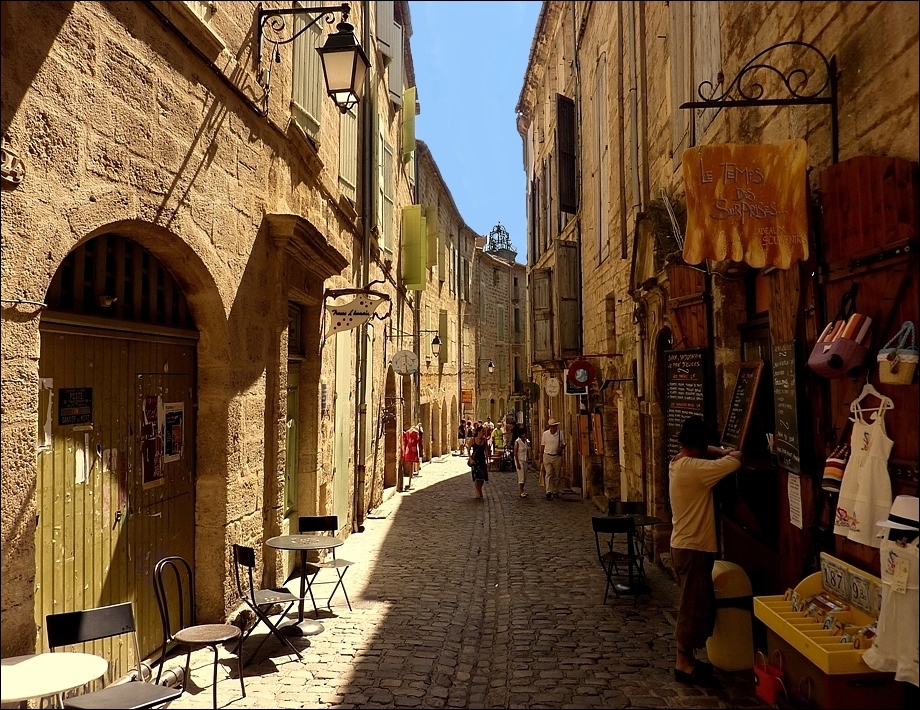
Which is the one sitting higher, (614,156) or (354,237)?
(614,156)

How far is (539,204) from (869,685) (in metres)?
16.6

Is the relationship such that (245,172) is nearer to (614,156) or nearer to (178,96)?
(178,96)

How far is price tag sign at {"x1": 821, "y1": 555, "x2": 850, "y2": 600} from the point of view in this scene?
3512mm

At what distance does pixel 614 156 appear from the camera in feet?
33.4

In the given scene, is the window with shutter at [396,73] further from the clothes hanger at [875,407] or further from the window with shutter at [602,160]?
the clothes hanger at [875,407]

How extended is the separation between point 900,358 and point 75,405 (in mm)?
4054

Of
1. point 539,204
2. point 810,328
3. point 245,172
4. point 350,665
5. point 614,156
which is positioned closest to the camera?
point 810,328

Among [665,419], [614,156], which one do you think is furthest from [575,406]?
[665,419]

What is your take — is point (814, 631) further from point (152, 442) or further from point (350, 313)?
point (350, 313)

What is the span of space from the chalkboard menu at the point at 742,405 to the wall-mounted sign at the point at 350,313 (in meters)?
4.13

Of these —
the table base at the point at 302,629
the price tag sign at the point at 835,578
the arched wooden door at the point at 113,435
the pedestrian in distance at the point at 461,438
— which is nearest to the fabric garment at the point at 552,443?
the table base at the point at 302,629

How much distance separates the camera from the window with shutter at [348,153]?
9.35 m

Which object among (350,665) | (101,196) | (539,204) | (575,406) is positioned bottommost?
(350,665)

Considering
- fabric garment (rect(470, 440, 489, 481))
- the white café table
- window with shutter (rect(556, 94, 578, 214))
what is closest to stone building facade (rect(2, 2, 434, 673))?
the white café table
